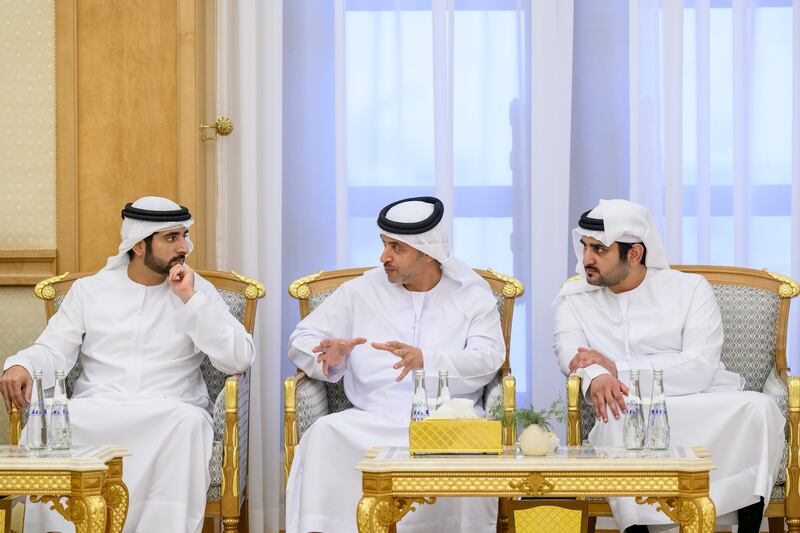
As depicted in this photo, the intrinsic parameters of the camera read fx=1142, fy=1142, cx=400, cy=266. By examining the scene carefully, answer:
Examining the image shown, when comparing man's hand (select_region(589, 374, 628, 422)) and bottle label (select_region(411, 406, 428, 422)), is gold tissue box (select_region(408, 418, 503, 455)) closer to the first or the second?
bottle label (select_region(411, 406, 428, 422))

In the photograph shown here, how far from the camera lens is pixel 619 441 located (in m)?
3.86

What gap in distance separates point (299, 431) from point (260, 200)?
1.43m

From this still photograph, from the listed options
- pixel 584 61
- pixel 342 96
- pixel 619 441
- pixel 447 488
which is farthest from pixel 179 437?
pixel 584 61

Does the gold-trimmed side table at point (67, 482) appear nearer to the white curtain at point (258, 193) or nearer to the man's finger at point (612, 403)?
the man's finger at point (612, 403)

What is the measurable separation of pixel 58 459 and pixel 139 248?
137 centimetres

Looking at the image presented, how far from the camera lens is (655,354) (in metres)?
4.32

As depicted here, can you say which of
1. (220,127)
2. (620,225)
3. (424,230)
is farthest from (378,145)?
(620,225)

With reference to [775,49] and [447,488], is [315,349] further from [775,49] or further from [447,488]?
[775,49]

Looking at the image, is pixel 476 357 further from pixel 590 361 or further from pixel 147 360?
pixel 147 360

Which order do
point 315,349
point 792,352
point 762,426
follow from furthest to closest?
point 792,352
point 315,349
point 762,426

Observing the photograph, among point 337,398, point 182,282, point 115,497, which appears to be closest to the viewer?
point 115,497

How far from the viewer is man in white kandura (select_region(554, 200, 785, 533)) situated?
3.82m

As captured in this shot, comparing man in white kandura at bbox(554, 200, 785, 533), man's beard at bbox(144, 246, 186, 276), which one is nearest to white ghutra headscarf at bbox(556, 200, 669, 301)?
man in white kandura at bbox(554, 200, 785, 533)

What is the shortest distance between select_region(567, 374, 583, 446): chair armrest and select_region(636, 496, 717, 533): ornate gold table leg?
32.3 inches
